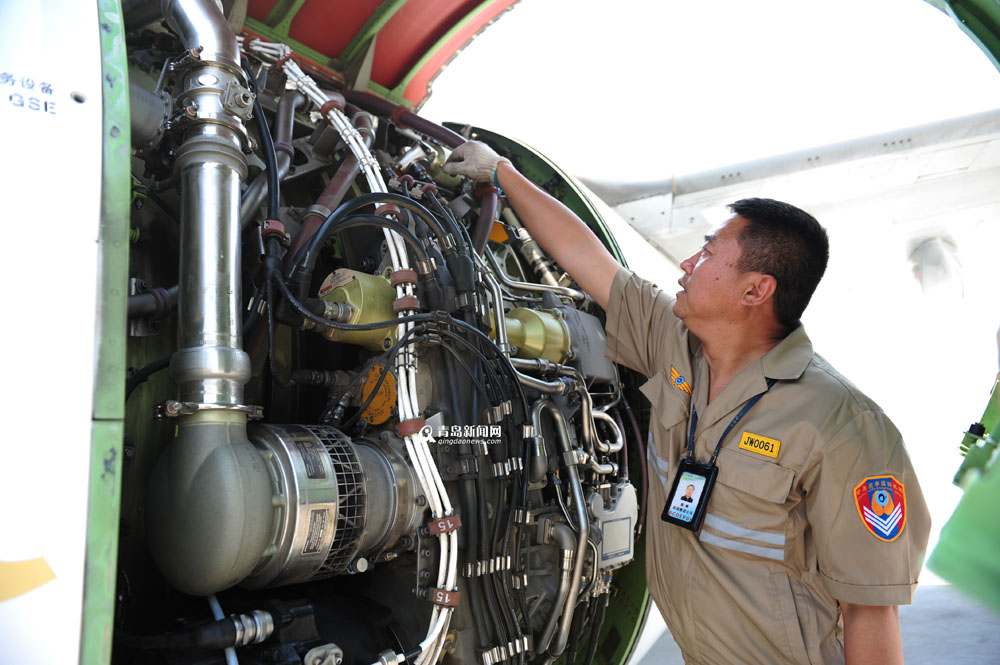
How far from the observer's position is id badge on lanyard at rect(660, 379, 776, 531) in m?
1.69

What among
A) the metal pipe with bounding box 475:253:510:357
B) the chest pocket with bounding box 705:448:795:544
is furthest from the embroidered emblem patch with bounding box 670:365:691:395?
the metal pipe with bounding box 475:253:510:357

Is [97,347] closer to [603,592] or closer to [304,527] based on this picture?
[304,527]

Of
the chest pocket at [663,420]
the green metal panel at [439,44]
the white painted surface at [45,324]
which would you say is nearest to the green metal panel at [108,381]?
the white painted surface at [45,324]

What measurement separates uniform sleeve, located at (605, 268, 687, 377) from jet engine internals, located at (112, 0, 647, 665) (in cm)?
18

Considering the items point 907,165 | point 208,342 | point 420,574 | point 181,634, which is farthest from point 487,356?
point 907,165

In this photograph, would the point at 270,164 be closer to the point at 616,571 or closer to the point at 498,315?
the point at 498,315

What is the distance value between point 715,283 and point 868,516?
66 cm

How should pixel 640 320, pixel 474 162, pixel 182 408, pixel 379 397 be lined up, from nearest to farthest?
pixel 182 408 → pixel 379 397 → pixel 640 320 → pixel 474 162

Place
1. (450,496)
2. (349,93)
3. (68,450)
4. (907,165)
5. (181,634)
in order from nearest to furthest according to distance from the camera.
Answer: (68,450) → (181,634) → (450,496) → (349,93) → (907,165)

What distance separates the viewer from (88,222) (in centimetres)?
95

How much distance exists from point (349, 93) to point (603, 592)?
6.31 feet

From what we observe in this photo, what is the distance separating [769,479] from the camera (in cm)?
165

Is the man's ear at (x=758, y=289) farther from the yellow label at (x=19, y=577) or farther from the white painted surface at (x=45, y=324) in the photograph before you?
the yellow label at (x=19, y=577)

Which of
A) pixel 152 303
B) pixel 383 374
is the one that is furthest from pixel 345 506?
pixel 152 303
